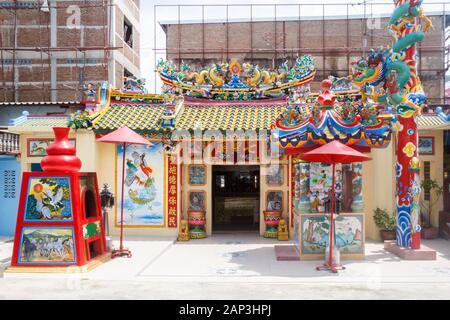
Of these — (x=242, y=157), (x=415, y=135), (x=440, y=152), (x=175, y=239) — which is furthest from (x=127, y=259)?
(x=440, y=152)

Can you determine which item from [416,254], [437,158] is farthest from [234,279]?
[437,158]

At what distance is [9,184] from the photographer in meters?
14.0

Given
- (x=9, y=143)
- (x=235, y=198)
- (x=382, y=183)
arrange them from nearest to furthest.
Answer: (x=382, y=183) → (x=9, y=143) → (x=235, y=198)

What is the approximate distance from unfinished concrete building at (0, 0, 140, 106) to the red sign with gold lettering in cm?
1306

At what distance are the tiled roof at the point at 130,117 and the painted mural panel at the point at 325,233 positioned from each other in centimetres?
494

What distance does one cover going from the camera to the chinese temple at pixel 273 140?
9836mm

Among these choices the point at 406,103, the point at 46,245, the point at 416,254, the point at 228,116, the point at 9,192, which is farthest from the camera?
the point at 9,192

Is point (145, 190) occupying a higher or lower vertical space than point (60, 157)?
lower

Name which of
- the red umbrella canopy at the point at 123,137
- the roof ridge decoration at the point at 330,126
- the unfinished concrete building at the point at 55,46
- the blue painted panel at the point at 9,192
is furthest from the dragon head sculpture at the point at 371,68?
the unfinished concrete building at the point at 55,46

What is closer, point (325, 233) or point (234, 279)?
point (234, 279)

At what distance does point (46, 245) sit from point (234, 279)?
3.55 meters

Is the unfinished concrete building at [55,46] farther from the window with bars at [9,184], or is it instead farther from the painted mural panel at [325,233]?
the painted mural panel at [325,233]

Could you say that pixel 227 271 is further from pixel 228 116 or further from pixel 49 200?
pixel 228 116

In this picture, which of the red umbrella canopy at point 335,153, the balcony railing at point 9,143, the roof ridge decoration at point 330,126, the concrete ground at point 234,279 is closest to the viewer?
the concrete ground at point 234,279
